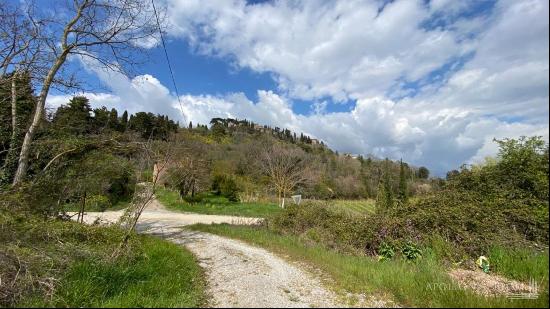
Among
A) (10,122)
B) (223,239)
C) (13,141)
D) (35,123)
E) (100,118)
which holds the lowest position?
(223,239)

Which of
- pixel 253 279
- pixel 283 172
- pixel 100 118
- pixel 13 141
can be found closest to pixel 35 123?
pixel 13 141

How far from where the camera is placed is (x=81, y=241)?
862 centimetres

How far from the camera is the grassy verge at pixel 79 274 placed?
195 inches

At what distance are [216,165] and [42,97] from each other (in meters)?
28.0

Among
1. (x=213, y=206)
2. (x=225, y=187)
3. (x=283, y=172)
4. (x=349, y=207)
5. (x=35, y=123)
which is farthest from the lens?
(x=283, y=172)

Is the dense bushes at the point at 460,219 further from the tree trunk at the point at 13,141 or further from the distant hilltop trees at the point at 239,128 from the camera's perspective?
the distant hilltop trees at the point at 239,128

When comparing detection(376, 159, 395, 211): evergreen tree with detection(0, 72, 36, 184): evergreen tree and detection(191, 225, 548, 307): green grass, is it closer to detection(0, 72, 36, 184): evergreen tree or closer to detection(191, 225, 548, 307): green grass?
detection(191, 225, 548, 307): green grass

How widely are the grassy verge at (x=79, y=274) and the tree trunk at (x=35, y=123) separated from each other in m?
3.01

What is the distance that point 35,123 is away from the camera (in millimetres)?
10477

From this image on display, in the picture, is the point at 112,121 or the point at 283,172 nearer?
the point at 112,121

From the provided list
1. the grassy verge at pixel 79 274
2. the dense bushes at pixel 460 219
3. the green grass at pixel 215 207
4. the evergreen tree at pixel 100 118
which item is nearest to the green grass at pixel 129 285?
the grassy verge at pixel 79 274

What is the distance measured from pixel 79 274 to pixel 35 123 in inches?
271

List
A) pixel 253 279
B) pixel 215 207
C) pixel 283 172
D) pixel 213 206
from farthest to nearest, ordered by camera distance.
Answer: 1. pixel 283 172
2. pixel 213 206
3. pixel 215 207
4. pixel 253 279

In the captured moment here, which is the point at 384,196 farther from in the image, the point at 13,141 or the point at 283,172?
the point at 13,141
